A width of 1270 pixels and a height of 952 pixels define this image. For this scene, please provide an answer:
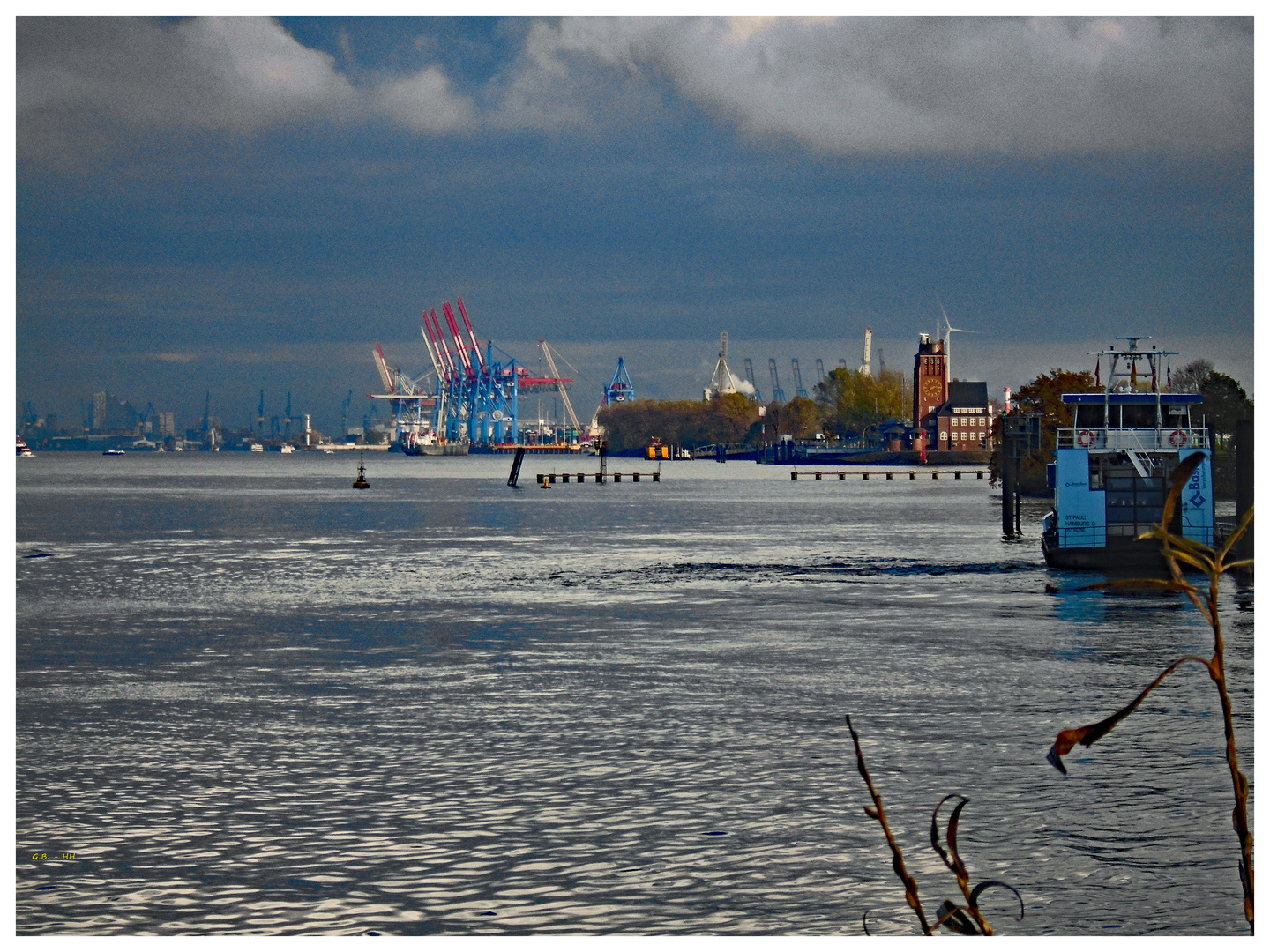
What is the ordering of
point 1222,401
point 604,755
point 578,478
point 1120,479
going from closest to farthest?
point 604,755
point 1120,479
point 1222,401
point 578,478

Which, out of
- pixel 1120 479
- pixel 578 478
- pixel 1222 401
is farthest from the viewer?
pixel 578 478

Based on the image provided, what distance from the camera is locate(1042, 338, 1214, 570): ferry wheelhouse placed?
123ft

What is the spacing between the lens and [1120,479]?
132 ft

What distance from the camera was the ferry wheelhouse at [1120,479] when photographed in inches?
1476

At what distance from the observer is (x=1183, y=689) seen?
18.3 meters

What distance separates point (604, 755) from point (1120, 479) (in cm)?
2928

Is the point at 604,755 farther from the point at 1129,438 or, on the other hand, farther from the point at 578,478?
the point at 578,478

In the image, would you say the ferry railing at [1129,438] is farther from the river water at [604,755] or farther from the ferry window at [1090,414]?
the river water at [604,755]

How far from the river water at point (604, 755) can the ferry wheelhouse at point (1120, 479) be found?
111 inches

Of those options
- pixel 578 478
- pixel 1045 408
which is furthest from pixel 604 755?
pixel 578 478

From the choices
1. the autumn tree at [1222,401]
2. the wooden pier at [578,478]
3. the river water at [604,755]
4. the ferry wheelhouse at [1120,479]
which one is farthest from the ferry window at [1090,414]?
the wooden pier at [578,478]

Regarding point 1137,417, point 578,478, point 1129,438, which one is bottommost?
point 578,478

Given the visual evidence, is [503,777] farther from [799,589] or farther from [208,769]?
[799,589]

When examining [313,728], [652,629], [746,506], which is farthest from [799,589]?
[746,506]
